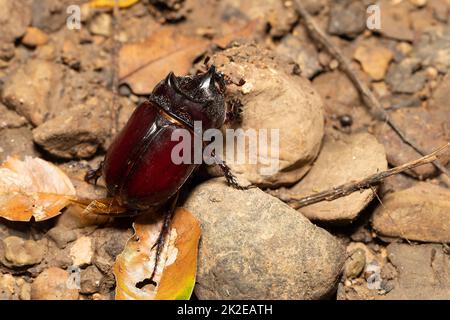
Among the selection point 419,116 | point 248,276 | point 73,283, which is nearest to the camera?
point 248,276

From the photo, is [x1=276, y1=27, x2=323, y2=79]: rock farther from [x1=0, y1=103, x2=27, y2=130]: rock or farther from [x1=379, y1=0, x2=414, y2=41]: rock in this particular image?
[x1=0, y1=103, x2=27, y2=130]: rock

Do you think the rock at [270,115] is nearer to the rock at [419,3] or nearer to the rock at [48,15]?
the rock at [48,15]

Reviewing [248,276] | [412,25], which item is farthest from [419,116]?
[248,276]

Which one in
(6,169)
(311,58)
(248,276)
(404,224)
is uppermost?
(6,169)

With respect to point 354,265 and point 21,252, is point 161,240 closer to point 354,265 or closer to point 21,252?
point 21,252

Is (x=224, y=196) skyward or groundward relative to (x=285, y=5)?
groundward

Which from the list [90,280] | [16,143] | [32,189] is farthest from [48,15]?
[90,280]

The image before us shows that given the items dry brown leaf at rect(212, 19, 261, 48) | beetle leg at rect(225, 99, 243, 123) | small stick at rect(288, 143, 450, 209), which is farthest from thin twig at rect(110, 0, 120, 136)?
small stick at rect(288, 143, 450, 209)

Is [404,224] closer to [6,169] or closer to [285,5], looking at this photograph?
[285,5]
